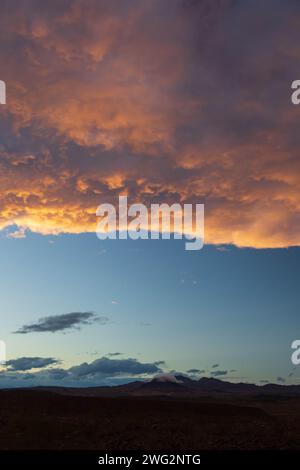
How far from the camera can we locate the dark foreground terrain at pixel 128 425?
22641 millimetres

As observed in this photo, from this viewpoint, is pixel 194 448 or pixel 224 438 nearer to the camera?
pixel 194 448

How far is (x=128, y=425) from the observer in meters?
26.1

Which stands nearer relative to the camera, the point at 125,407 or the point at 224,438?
the point at 224,438

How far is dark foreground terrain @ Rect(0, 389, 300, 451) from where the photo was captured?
2264 cm
